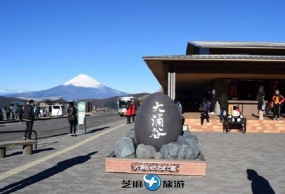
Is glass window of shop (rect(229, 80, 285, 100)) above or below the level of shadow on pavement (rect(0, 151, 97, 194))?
above

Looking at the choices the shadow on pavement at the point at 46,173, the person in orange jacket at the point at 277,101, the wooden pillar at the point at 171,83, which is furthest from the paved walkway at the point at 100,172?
the wooden pillar at the point at 171,83

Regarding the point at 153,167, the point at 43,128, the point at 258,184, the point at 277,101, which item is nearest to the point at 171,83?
the point at 277,101

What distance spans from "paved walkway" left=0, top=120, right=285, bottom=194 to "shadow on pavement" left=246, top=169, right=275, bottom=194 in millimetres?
21

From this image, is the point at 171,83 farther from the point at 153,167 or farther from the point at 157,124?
the point at 153,167

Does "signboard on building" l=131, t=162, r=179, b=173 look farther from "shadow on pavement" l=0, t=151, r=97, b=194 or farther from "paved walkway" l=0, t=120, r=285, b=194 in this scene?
"shadow on pavement" l=0, t=151, r=97, b=194

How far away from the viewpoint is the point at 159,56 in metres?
18.2

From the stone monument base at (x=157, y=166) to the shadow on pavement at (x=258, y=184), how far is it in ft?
3.69

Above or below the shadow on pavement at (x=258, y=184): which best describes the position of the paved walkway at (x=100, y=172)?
above

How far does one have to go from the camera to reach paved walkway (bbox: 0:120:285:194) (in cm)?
643

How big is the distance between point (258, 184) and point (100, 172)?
368cm

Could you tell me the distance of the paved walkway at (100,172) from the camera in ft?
21.1

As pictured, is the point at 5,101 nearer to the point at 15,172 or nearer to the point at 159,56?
the point at 159,56

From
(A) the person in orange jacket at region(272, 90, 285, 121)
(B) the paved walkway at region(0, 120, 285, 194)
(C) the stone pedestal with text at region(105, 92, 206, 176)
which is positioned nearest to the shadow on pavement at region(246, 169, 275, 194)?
(B) the paved walkway at region(0, 120, 285, 194)

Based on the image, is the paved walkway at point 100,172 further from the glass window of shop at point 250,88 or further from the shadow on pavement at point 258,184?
the glass window of shop at point 250,88
